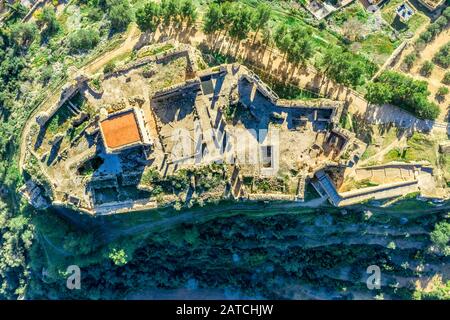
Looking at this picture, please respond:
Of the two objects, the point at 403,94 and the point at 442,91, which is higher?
the point at 442,91

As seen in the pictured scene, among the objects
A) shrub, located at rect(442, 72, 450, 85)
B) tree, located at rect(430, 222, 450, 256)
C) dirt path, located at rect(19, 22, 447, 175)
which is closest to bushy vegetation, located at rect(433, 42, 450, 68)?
shrub, located at rect(442, 72, 450, 85)

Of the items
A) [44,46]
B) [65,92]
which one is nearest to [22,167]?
[65,92]

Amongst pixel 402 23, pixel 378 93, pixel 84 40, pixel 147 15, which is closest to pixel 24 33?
pixel 84 40

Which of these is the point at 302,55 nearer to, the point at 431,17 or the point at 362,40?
the point at 362,40

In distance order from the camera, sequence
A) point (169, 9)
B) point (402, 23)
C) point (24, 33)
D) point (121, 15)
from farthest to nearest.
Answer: point (24, 33)
point (402, 23)
point (121, 15)
point (169, 9)

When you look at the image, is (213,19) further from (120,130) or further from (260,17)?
(120,130)
